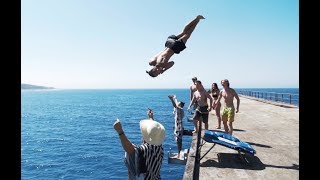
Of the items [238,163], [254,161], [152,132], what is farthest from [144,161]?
[254,161]

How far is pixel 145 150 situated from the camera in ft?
12.5

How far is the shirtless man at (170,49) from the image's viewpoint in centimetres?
509

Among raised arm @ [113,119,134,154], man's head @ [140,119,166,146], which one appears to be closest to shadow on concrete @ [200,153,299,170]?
man's head @ [140,119,166,146]

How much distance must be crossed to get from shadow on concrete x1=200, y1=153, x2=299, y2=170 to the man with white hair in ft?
15.0

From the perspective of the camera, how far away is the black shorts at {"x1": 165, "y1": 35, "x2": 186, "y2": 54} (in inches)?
210

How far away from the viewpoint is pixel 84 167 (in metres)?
25.5

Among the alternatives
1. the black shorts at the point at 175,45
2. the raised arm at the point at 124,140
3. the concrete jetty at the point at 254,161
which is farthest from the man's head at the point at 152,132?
the concrete jetty at the point at 254,161

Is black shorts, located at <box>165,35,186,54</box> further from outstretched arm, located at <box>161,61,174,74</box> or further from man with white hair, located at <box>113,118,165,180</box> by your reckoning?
man with white hair, located at <box>113,118,165,180</box>

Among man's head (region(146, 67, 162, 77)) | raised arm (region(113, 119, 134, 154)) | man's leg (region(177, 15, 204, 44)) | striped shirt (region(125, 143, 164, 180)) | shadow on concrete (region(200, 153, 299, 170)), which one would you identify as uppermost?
man's leg (region(177, 15, 204, 44))

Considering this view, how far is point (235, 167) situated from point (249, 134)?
4.95 meters
